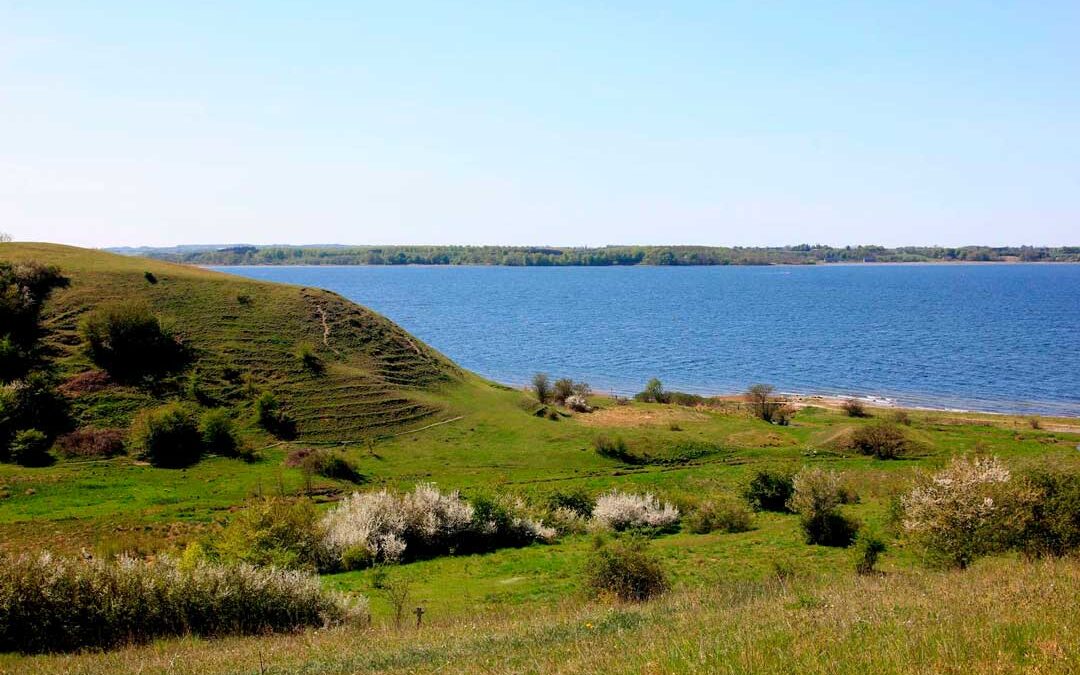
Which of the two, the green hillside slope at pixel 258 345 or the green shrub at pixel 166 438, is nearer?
the green shrub at pixel 166 438

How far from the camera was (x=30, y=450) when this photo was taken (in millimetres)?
40469

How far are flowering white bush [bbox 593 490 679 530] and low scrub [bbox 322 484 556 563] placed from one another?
9.45ft

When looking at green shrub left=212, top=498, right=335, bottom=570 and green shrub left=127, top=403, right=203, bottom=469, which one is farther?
green shrub left=127, top=403, right=203, bottom=469

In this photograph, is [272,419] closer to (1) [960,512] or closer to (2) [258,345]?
(2) [258,345]

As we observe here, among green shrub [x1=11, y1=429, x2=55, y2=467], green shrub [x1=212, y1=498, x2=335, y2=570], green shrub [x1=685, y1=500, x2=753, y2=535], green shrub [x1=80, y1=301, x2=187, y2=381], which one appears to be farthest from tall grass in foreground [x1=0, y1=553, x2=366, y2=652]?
green shrub [x1=80, y1=301, x2=187, y2=381]

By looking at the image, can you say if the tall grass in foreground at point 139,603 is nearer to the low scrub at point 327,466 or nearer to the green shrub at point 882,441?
the low scrub at point 327,466

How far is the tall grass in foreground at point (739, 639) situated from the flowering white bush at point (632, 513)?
17563mm

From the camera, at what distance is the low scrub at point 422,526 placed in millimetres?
31422

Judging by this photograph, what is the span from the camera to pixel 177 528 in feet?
109

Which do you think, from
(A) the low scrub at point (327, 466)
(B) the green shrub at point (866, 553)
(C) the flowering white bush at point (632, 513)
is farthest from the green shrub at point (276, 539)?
(B) the green shrub at point (866, 553)

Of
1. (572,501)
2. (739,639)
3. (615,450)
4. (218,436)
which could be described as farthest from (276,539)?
(615,450)

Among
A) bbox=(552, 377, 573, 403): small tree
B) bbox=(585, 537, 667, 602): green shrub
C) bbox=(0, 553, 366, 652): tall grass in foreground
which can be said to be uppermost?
bbox=(0, 553, 366, 652): tall grass in foreground

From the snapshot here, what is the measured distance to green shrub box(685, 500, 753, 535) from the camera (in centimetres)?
3491

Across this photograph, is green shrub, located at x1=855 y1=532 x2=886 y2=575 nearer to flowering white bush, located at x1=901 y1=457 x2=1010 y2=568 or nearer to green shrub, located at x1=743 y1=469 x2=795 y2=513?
flowering white bush, located at x1=901 y1=457 x2=1010 y2=568
